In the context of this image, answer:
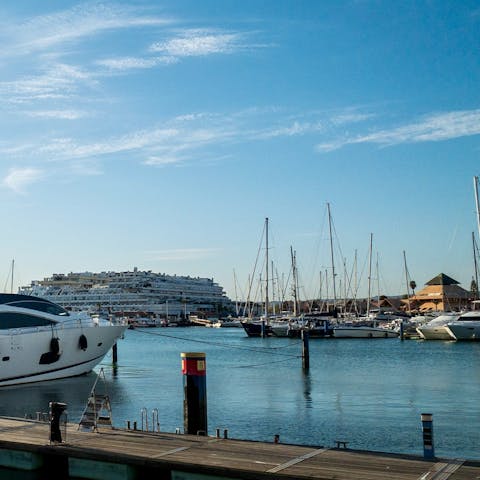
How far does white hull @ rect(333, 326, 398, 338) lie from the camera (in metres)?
94.4

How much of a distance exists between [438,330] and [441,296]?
2698 inches

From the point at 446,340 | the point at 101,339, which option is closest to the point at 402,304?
the point at 446,340

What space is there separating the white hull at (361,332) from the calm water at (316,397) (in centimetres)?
2761

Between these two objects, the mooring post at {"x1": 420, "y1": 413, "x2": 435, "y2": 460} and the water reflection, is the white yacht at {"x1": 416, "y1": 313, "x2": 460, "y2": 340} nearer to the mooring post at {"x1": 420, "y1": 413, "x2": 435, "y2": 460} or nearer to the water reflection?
the water reflection

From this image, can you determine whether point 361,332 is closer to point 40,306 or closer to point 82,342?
point 82,342

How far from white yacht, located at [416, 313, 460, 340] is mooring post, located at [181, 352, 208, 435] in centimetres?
6964

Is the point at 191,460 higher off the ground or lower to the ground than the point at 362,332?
higher

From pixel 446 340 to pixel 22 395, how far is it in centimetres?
5993

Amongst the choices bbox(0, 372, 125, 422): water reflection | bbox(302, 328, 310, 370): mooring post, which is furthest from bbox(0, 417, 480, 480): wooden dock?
bbox(302, 328, 310, 370): mooring post

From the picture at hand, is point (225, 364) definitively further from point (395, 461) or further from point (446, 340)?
point (395, 461)

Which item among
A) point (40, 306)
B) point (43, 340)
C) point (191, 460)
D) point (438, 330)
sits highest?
point (40, 306)

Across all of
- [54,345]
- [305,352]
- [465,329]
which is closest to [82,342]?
[54,345]

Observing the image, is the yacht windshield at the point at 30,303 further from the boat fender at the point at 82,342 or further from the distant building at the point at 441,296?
the distant building at the point at 441,296

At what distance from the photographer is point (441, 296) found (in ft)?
493
